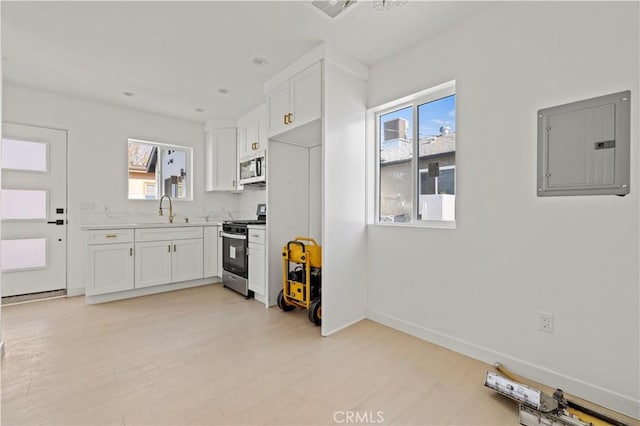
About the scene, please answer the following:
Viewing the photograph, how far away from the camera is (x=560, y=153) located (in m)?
1.81

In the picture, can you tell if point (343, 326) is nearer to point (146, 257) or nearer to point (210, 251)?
point (210, 251)

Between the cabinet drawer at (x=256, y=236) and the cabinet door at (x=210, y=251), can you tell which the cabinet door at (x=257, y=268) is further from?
the cabinet door at (x=210, y=251)

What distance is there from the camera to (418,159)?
2.71 m

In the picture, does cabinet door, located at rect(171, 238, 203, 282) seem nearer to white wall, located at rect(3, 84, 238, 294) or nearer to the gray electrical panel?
white wall, located at rect(3, 84, 238, 294)

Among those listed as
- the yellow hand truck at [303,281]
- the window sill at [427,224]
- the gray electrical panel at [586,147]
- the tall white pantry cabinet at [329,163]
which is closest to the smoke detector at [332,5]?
the tall white pantry cabinet at [329,163]

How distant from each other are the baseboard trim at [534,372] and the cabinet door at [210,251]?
289 cm

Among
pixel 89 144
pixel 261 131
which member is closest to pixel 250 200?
pixel 261 131

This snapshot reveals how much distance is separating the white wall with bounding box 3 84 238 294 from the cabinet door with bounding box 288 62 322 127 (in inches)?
109

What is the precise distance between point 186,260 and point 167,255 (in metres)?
0.27

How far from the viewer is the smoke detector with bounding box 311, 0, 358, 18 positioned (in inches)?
83.4

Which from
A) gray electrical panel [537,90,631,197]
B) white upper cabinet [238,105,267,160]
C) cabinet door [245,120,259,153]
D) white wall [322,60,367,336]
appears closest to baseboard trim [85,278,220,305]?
white upper cabinet [238,105,267,160]

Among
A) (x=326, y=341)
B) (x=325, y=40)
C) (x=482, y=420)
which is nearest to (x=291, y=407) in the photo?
(x=326, y=341)

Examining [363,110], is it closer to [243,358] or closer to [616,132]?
[616,132]

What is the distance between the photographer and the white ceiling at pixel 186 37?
218cm
